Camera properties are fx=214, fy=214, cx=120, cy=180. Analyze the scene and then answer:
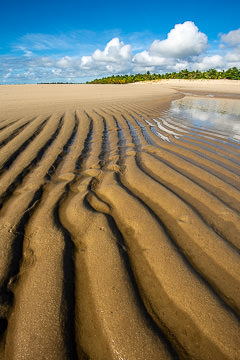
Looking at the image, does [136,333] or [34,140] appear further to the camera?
[34,140]

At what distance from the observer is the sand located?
3.33 feet

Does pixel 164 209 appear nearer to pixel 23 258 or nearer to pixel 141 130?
pixel 23 258

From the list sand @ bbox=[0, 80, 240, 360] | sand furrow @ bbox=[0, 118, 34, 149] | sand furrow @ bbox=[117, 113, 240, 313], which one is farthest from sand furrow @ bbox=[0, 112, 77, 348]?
sand furrow @ bbox=[0, 118, 34, 149]

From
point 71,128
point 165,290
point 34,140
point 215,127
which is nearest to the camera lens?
point 165,290

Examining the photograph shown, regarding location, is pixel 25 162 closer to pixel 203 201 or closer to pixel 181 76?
pixel 203 201

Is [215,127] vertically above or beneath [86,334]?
beneath

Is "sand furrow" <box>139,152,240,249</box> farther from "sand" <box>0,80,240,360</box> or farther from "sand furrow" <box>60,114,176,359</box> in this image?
"sand furrow" <box>60,114,176,359</box>

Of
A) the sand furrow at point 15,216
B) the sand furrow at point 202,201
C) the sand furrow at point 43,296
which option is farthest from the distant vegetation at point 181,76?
the sand furrow at point 43,296

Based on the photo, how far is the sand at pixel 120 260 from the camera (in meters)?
1.01

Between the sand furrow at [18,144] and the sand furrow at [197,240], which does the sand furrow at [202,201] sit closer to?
the sand furrow at [197,240]

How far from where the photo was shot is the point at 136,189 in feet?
7.69

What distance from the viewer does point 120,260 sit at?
1.42 metres

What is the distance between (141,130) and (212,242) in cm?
394

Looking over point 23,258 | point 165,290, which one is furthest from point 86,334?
point 23,258
